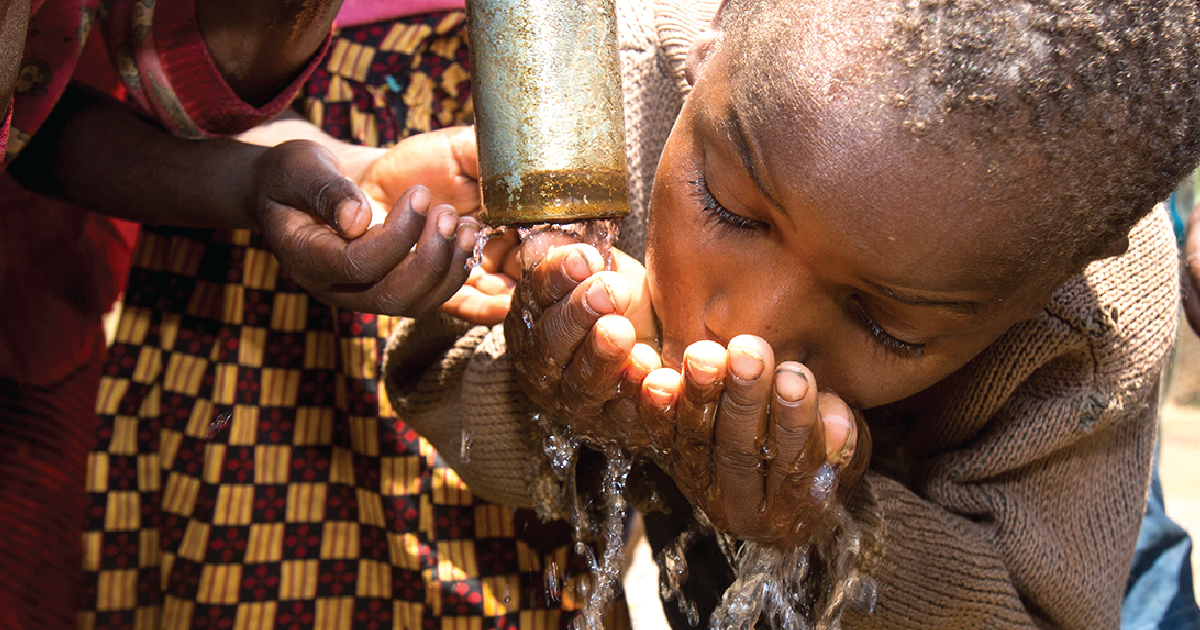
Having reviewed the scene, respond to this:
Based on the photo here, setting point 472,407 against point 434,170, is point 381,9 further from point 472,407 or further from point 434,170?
point 472,407

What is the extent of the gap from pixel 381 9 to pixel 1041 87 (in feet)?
4.73

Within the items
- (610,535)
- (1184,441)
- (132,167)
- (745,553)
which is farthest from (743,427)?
(1184,441)

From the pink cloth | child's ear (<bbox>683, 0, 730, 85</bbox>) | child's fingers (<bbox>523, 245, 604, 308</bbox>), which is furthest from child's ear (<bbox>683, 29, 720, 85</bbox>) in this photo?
the pink cloth

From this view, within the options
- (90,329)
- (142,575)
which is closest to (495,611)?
(142,575)

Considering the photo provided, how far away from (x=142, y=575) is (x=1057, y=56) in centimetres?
184

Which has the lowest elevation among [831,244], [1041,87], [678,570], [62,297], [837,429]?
[678,570]

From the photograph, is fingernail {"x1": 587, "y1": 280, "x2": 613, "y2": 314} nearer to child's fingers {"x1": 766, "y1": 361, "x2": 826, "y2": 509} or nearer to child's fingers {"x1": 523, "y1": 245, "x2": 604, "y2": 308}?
child's fingers {"x1": 523, "y1": 245, "x2": 604, "y2": 308}

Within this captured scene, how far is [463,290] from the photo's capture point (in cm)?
150

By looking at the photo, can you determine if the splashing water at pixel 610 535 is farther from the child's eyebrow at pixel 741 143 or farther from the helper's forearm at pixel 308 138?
the helper's forearm at pixel 308 138

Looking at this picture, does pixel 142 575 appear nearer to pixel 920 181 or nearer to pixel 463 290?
pixel 463 290

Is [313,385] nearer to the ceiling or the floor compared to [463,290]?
nearer to the floor

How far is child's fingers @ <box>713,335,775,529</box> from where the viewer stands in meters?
0.87

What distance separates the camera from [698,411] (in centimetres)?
94

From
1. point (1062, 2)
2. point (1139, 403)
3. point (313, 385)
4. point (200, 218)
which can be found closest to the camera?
point (1062, 2)
